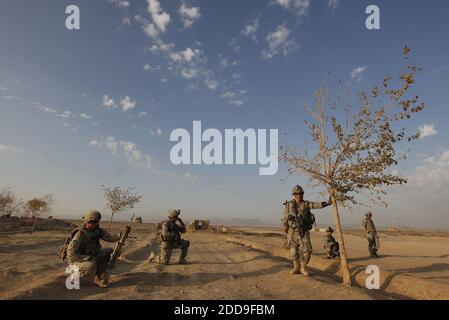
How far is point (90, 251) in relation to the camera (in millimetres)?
8172

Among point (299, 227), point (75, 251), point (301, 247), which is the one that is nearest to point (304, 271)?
point (301, 247)

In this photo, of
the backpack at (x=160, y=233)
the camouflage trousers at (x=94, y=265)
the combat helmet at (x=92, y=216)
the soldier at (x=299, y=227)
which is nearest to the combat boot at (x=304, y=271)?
the soldier at (x=299, y=227)

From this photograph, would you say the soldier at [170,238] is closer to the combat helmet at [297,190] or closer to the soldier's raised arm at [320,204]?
the combat helmet at [297,190]

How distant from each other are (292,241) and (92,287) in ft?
19.0

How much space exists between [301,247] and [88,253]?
6034mm

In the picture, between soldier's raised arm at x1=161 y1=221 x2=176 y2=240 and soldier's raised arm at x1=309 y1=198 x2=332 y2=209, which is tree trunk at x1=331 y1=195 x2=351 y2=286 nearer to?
soldier's raised arm at x1=309 y1=198 x2=332 y2=209

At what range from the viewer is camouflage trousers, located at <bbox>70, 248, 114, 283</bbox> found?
25.4 ft

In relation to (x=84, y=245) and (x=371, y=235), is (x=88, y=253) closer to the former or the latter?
(x=84, y=245)

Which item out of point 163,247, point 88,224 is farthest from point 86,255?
point 163,247

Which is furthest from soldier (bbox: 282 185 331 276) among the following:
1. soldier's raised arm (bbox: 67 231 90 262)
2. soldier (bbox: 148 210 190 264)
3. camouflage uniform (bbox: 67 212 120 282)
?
soldier's raised arm (bbox: 67 231 90 262)

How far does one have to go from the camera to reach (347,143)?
10.1 metres

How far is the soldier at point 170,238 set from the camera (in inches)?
492

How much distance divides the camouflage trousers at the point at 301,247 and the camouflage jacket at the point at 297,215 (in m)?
0.20
